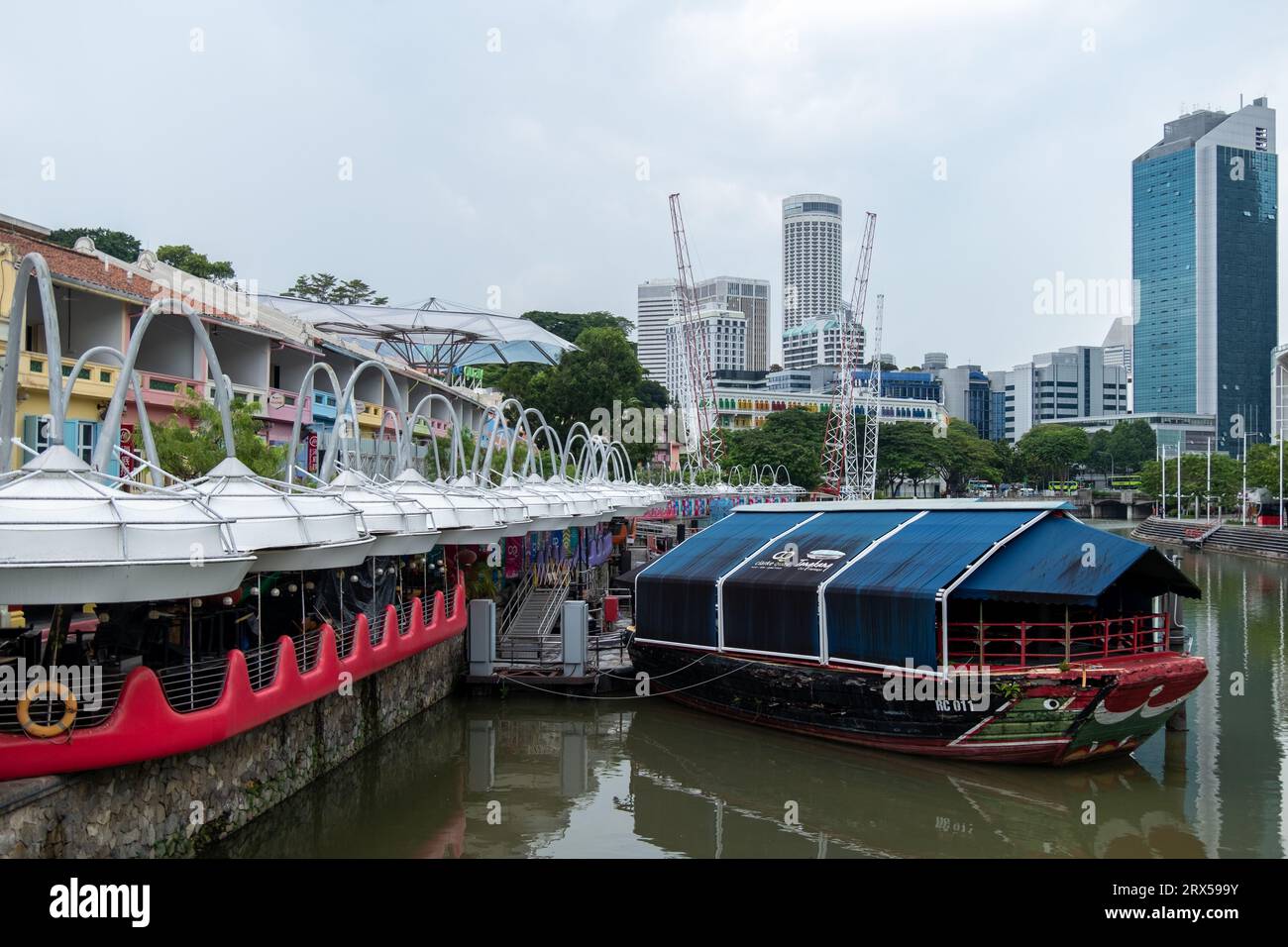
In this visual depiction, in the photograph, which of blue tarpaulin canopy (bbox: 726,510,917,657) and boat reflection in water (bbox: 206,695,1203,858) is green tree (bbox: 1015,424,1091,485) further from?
boat reflection in water (bbox: 206,695,1203,858)

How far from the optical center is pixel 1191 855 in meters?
17.3

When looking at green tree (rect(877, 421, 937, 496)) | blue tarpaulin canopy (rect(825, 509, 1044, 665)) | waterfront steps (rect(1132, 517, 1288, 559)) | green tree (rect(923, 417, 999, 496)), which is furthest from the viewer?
green tree (rect(923, 417, 999, 496))

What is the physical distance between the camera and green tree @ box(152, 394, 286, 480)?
78.9 ft

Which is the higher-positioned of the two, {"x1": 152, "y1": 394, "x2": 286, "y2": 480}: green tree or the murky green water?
{"x1": 152, "y1": 394, "x2": 286, "y2": 480}: green tree

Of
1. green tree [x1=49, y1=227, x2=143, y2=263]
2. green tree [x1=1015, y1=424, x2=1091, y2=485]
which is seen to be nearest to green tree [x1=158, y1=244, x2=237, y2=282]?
green tree [x1=49, y1=227, x2=143, y2=263]

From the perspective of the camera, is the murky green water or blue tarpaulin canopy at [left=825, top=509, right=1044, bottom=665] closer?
the murky green water

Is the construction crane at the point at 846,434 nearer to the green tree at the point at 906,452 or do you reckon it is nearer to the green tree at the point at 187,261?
the green tree at the point at 906,452

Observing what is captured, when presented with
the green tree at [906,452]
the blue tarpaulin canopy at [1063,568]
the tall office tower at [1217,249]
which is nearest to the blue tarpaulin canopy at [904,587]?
the blue tarpaulin canopy at [1063,568]

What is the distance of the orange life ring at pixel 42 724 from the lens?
12.1 metres

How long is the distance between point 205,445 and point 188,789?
11.2 meters

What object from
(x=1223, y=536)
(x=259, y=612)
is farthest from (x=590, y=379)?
(x=1223, y=536)

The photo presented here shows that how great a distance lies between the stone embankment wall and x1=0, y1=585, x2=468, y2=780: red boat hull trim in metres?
0.32

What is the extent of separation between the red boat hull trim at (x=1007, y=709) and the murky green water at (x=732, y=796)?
0.42m

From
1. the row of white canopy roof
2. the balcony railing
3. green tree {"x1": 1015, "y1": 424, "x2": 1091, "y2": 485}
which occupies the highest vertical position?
green tree {"x1": 1015, "y1": 424, "x2": 1091, "y2": 485}
